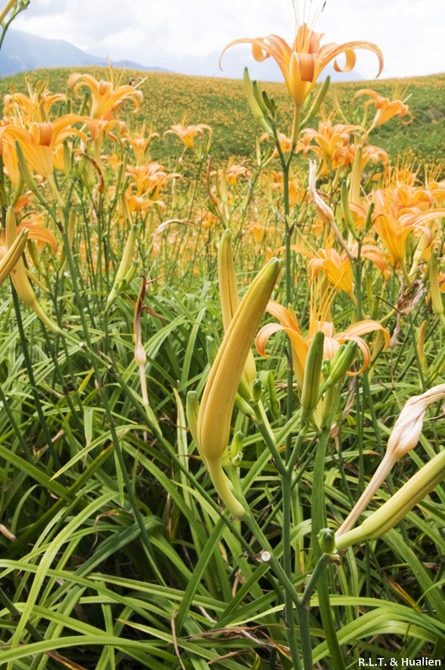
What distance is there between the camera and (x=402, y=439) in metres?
0.54

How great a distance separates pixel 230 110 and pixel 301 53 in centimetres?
1981

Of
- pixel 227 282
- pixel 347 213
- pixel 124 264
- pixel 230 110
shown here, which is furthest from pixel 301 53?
pixel 230 110

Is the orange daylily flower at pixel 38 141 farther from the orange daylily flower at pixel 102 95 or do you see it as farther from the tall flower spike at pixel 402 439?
the tall flower spike at pixel 402 439

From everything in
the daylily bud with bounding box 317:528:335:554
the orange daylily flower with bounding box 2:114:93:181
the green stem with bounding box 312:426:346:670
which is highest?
the orange daylily flower with bounding box 2:114:93:181

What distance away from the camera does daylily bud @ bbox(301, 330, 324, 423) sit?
1.77 ft

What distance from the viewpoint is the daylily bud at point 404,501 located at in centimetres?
50

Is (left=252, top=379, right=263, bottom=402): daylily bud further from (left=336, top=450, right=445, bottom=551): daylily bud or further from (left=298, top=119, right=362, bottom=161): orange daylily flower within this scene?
→ (left=298, top=119, right=362, bottom=161): orange daylily flower

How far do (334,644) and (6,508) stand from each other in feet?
3.06

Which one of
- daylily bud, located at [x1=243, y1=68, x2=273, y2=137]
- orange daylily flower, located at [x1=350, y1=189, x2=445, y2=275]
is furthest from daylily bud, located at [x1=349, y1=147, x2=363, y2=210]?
daylily bud, located at [x1=243, y1=68, x2=273, y2=137]

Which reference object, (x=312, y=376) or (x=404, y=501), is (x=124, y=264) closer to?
(x=312, y=376)

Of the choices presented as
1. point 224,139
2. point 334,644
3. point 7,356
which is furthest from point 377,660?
point 224,139

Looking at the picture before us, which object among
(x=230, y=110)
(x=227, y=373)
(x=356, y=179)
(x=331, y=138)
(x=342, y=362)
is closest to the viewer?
(x=227, y=373)

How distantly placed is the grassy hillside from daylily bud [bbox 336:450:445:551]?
14086mm

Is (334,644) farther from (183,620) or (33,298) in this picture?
(33,298)
